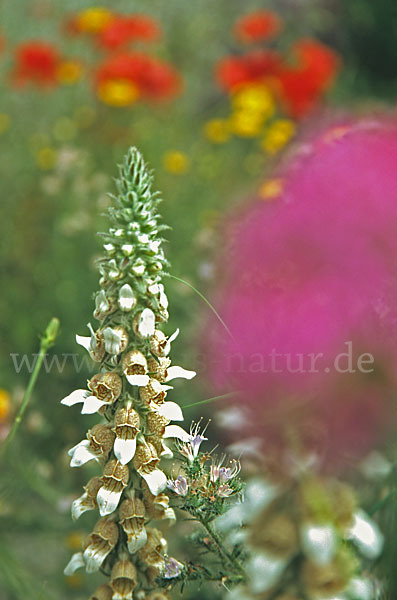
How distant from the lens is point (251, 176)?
14.0 ft

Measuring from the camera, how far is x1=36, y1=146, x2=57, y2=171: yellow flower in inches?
154

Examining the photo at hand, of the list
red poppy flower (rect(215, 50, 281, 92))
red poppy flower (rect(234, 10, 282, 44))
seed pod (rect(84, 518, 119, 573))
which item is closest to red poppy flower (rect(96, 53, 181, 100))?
red poppy flower (rect(215, 50, 281, 92))

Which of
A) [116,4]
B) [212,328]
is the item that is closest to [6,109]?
[116,4]

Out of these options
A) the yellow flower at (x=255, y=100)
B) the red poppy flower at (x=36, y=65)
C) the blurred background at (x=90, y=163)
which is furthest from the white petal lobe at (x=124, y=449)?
the red poppy flower at (x=36, y=65)

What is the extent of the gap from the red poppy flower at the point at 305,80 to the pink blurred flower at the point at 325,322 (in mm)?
3605

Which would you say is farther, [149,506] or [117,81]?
[117,81]

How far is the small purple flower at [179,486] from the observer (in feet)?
3.49

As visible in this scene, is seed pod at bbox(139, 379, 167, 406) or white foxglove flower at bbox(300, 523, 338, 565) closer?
white foxglove flower at bbox(300, 523, 338, 565)

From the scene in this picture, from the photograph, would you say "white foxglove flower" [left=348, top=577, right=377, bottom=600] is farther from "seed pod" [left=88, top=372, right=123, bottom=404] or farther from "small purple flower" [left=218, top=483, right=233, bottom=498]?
"seed pod" [left=88, top=372, right=123, bottom=404]

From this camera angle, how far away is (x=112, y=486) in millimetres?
1111

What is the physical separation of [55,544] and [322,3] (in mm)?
6077

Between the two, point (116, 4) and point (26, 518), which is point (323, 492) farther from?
point (116, 4)

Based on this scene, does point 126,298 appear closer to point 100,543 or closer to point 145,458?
point 145,458

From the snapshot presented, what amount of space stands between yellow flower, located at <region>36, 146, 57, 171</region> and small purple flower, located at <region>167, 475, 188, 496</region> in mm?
3001
